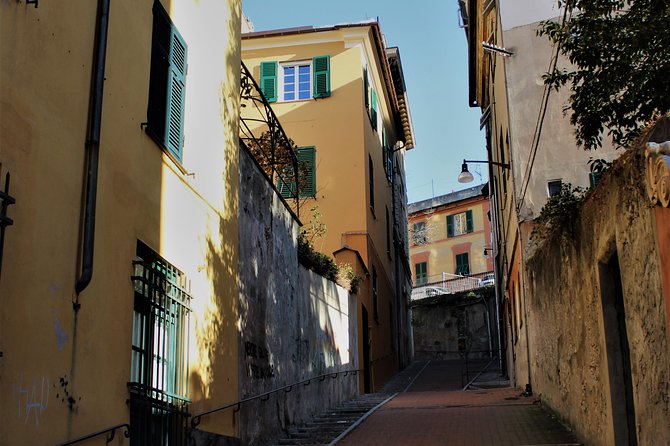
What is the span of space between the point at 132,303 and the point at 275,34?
17058mm

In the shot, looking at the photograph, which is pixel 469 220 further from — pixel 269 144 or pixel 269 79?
pixel 269 144

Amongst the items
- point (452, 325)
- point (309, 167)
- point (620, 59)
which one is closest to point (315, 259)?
point (309, 167)

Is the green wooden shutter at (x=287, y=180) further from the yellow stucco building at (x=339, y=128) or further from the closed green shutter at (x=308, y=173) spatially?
the yellow stucco building at (x=339, y=128)

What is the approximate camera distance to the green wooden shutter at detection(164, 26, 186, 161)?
7.57 meters

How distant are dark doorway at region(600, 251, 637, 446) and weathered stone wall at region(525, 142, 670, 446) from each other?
3 centimetres

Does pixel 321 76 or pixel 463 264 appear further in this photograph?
pixel 463 264

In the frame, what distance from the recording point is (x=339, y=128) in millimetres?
21672

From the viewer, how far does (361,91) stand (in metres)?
21.8

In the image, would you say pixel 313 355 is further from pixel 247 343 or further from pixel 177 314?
pixel 177 314

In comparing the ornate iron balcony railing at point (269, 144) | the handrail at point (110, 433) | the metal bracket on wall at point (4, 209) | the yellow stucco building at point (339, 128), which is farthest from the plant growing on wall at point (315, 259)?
the metal bracket on wall at point (4, 209)

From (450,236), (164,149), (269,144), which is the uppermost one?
(450,236)

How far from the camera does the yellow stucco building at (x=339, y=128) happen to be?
21000 millimetres

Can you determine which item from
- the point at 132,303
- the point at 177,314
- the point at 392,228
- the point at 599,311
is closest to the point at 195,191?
the point at 177,314

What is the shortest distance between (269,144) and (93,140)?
10534 millimetres
